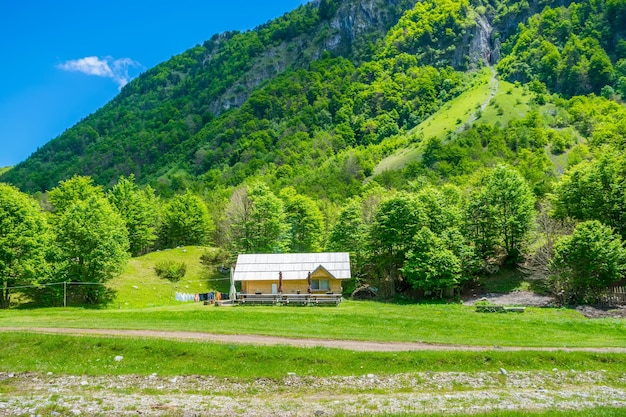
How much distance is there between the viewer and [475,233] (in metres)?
58.8

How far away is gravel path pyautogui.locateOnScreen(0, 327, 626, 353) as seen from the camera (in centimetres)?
2417

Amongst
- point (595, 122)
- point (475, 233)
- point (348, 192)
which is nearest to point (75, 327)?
point (475, 233)

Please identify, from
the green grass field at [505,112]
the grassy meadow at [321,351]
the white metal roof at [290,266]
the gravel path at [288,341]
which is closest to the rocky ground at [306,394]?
the grassy meadow at [321,351]

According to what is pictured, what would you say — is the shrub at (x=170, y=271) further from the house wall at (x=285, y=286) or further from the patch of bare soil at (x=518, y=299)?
the patch of bare soil at (x=518, y=299)

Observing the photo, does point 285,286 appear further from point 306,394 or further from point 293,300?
point 306,394

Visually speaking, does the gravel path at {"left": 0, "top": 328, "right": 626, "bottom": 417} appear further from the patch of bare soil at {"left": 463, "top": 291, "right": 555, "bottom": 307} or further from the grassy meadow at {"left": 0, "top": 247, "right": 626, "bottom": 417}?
the patch of bare soil at {"left": 463, "top": 291, "right": 555, "bottom": 307}

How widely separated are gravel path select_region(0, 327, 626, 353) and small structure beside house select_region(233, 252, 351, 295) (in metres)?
22.8

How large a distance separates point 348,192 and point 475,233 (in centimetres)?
8158

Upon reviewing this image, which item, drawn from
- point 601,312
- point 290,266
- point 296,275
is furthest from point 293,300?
point 601,312

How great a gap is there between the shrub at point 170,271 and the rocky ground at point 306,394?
42270 mm

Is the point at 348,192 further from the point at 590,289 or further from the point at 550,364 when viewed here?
the point at 550,364

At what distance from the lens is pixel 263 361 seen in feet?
72.1

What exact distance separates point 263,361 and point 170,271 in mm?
45626

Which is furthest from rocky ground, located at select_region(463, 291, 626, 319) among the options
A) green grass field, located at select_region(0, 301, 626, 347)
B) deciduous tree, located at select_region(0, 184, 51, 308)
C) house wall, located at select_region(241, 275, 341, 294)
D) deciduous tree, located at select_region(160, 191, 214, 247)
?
deciduous tree, located at select_region(160, 191, 214, 247)
